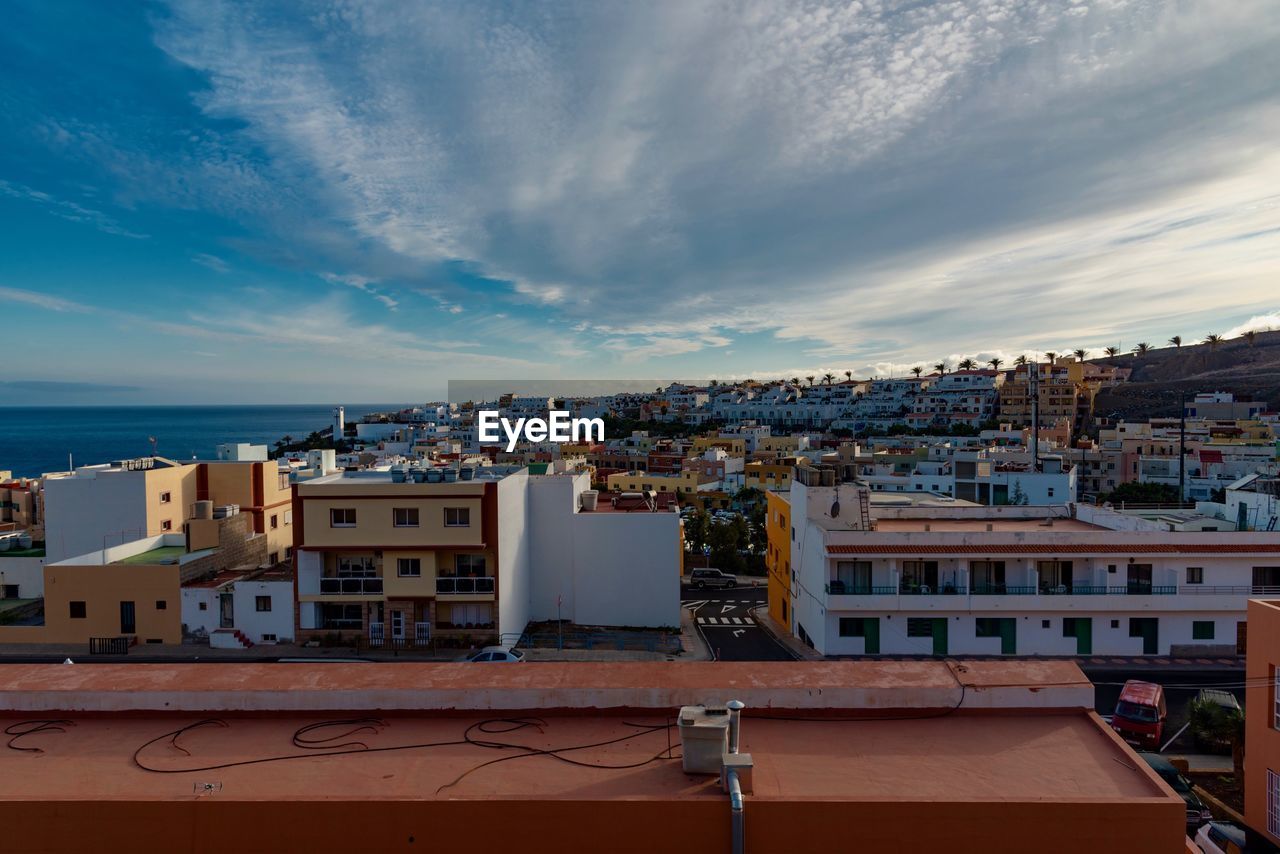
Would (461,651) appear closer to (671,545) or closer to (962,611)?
(671,545)

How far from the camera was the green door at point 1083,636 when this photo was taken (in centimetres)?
2551

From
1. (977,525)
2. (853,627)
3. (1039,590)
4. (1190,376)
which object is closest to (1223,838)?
(853,627)

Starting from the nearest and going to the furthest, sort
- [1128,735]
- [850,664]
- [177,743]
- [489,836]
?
[489,836]
[177,743]
[850,664]
[1128,735]

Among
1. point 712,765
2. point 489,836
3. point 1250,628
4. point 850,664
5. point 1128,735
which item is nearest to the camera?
point 489,836

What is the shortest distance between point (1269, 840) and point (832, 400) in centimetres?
13732

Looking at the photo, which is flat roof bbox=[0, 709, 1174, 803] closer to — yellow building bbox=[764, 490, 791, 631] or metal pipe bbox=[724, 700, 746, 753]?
metal pipe bbox=[724, 700, 746, 753]

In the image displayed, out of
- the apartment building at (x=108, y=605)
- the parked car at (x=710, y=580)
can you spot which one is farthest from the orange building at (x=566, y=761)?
the parked car at (x=710, y=580)

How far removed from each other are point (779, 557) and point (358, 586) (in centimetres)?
1753

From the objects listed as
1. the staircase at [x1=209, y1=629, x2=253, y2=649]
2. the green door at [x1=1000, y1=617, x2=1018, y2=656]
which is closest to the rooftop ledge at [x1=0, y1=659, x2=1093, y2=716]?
the green door at [x1=1000, y1=617, x2=1018, y2=656]

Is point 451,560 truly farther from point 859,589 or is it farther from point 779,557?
point 859,589

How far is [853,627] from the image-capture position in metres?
25.4

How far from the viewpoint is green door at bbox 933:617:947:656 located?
25.3 meters

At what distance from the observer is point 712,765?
6.17 m

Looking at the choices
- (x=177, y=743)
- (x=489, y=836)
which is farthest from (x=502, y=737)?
(x=177, y=743)
